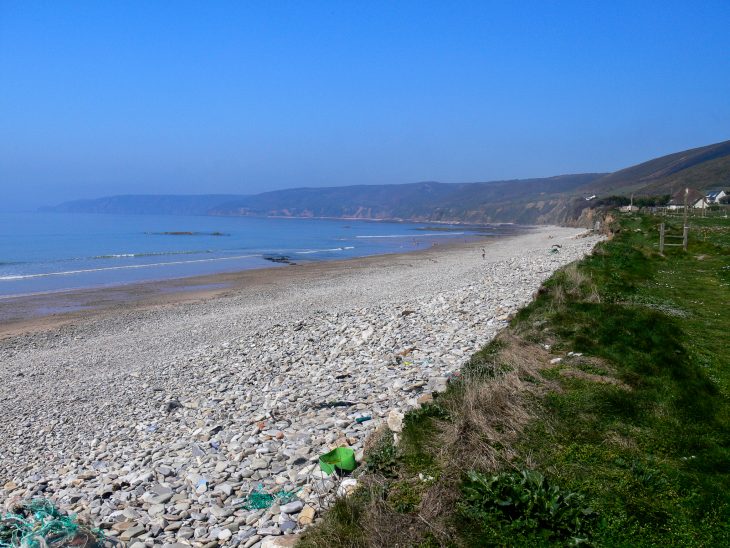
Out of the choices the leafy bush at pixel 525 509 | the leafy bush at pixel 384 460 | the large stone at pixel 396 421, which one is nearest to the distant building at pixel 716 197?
the large stone at pixel 396 421

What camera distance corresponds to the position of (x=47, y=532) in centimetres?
489

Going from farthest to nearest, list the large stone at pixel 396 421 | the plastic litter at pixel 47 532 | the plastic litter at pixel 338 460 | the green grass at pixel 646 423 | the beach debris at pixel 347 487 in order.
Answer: the large stone at pixel 396 421 < the plastic litter at pixel 338 460 < the beach debris at pixel 347 487 < the plastic litter at pixel 47 532 < the green grass at pixel 646 423

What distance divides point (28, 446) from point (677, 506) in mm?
9104

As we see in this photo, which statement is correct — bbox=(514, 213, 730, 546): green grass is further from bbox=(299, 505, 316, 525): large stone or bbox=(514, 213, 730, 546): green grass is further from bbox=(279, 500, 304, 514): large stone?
bbox=(279, 500, 304, 514): large stone

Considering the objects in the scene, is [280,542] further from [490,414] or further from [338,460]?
[490,414]

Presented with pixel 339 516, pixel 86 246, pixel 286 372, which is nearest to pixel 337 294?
pixel 286 372

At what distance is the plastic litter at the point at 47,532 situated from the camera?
4.74 meters

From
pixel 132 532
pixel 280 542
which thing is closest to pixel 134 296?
pixel 132 532

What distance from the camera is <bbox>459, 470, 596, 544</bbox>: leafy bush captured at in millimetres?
3930

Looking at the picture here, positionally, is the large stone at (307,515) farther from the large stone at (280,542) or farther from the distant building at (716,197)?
the distant building at (716,197)

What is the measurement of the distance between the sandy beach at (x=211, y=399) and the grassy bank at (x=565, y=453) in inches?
33.1

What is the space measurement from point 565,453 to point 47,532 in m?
4.76

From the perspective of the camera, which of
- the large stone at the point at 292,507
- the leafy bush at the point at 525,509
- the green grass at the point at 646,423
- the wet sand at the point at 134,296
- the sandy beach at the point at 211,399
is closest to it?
the leafy bush at the point at 525,509

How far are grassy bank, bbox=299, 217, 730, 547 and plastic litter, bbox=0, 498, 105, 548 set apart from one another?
212 centimetres
